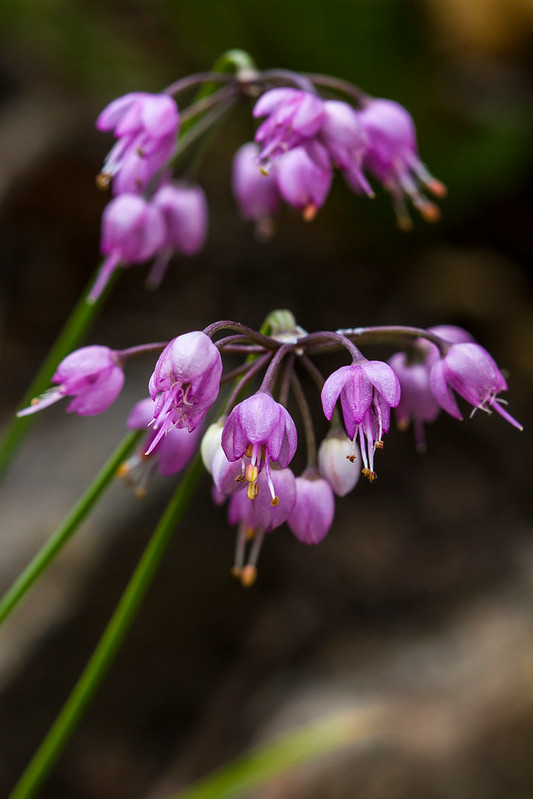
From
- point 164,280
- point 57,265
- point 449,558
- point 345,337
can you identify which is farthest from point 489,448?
point 345,337

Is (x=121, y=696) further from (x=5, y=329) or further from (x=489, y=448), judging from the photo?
(x=489, y=448)

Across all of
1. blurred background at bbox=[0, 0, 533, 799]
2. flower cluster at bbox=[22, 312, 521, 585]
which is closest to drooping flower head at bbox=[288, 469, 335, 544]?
flower cluster at bbox=[22, 312, 521, 585]

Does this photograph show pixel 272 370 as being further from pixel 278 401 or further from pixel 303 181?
pixel 303 181

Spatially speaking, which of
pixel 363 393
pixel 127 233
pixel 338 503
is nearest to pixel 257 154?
pixel 127 233

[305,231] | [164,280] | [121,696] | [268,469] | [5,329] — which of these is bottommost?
[121,696]

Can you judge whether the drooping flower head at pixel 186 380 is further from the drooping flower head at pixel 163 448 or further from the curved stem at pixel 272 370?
the drooping flower head at pixel 163 448

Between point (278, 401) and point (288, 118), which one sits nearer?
point (278, 401)
